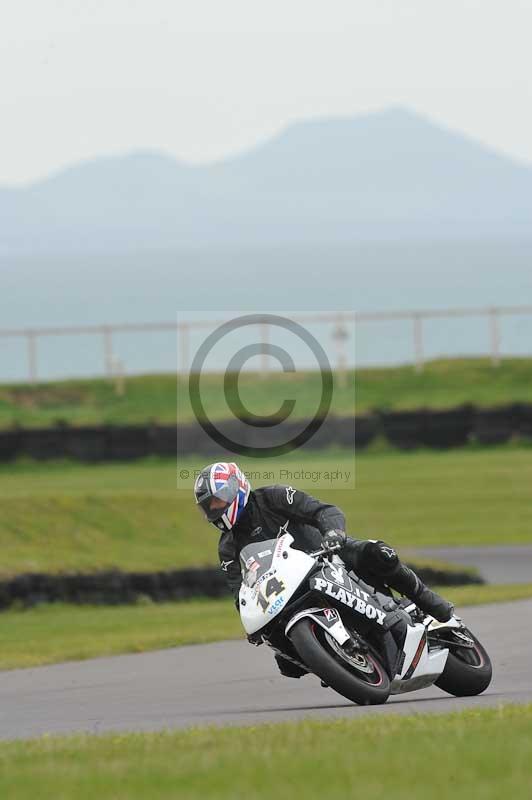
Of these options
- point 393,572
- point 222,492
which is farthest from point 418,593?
point 222,492

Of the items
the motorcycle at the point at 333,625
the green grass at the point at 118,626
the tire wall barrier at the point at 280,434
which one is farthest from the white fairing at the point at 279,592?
the tire wall barrier at the point at 280,434

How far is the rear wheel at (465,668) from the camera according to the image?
916cm

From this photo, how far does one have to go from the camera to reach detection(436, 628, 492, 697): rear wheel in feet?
30.1

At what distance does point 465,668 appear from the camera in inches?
362

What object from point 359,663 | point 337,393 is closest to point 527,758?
point 359,663

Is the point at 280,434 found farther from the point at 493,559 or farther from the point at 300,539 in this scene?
the point at 300,539

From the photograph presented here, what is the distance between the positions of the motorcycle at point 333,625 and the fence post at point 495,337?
94.8 feet

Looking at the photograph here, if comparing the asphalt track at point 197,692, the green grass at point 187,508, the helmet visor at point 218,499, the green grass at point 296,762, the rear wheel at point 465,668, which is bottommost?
the green grass at point 187,508

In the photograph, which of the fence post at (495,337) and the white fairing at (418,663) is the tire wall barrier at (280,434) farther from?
the white fairing at (418,663)

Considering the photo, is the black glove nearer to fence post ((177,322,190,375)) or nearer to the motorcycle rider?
the motorcycle rider

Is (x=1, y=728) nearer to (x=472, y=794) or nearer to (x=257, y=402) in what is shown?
(x=472, y=794)

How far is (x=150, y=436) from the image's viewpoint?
114 ft

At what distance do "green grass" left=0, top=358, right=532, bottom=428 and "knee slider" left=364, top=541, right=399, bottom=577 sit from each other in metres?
26.4

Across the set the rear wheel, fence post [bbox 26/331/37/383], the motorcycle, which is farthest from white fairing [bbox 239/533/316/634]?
fence post [bbox 26/331/37/383]
